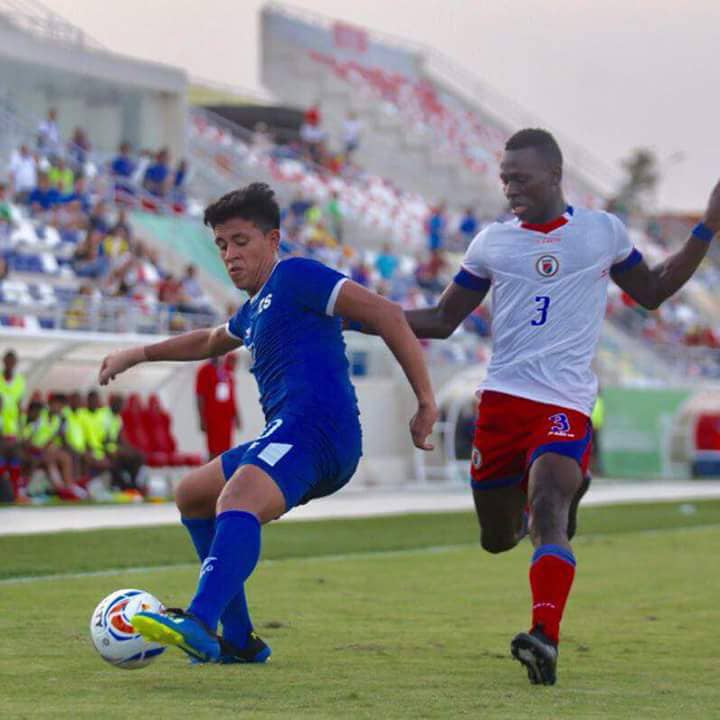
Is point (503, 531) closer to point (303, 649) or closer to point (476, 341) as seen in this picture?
point (303, 649)

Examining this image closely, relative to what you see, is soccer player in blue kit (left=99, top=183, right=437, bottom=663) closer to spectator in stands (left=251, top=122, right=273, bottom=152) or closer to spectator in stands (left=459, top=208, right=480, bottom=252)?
spectator in stands (left=459, top=208, right=480, bottom=252)

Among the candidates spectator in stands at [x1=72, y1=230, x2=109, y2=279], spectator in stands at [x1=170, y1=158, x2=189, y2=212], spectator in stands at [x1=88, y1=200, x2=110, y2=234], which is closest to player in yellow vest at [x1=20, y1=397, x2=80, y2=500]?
spectator in stands at [x1=72, y1=230, x2=109, y2=279]

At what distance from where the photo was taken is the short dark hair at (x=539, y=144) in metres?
8.23

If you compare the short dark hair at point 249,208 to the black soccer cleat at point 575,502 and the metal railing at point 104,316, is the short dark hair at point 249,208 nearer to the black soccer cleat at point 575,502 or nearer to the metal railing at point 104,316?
the black soccer cleat at point 575,502

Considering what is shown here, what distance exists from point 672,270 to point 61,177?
25.1m

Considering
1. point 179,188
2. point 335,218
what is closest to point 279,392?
point 179,188

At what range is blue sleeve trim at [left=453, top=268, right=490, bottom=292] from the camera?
27.8 feet

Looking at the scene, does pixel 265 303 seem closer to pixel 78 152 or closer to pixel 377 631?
pixel 377 631

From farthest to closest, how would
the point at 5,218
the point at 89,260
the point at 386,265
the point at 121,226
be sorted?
the point at 386,265, the point at 121,226, the point at 89,260, the point at 5,218

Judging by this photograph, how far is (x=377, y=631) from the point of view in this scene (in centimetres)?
959

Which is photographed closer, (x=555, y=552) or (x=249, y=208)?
(x=249, y=208)

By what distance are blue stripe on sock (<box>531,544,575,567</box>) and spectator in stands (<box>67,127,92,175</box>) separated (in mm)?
26708

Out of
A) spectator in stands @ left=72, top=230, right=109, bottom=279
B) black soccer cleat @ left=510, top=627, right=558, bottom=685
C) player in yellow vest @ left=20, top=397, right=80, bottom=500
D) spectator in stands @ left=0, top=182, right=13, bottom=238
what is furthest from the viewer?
spectator in stands @ left=72, top=230, right=109, bottom=279

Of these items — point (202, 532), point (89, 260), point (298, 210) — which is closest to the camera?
point (202, 532)
